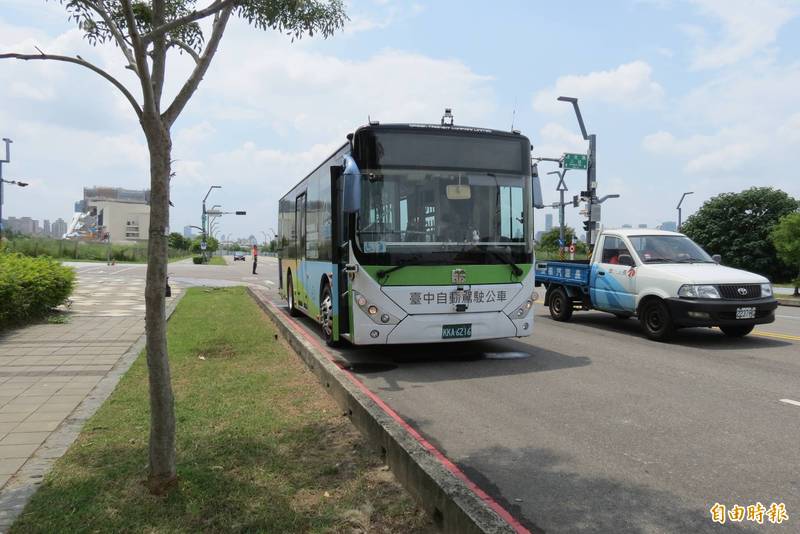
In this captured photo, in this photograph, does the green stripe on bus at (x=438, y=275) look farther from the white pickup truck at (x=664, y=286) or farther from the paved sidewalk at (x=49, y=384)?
the paved sidewalk at (x=49, y=384)

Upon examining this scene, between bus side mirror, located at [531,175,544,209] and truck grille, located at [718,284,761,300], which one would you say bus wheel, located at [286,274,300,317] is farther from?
truck grille, located at [718,284,761,300]

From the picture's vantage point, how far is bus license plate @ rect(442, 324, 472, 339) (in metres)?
7.66

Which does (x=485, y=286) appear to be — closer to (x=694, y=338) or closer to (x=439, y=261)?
(x=439, y=261)

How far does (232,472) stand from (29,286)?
9.89 meters

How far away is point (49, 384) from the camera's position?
22.0 feet

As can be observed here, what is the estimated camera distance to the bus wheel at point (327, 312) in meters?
9.04

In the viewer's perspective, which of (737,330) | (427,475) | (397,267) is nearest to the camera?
(427,475)

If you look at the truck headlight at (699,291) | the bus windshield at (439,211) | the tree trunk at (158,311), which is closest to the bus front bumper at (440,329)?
the bus windshield at (439,211)

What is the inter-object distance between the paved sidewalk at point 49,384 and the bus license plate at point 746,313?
29.2ft

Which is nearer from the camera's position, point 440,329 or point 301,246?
point 440,329

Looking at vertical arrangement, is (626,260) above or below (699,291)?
above

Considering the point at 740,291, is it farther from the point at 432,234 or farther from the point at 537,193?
the point at 432,234

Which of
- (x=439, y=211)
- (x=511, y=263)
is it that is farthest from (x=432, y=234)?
(x=511, y=263)

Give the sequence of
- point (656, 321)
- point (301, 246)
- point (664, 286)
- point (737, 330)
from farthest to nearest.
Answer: point (301, 246) → point (737, 330) → point (656, 321) → point (664, 286)
